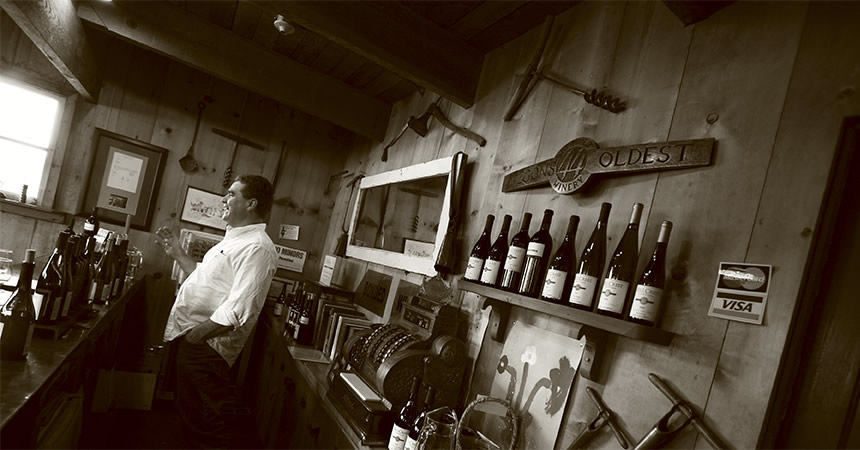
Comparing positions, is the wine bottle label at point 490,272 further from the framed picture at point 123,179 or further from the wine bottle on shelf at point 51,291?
the framed picture at point 123,179

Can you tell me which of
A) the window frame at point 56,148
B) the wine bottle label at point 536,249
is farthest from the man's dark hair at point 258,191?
the window frame at point 56,148

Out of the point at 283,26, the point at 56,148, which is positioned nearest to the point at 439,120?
the point at 283,26

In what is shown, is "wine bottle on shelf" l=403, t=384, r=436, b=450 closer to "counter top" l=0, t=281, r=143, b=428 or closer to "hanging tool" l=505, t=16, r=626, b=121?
"counter top" l=0, t=281, r=143, b=428

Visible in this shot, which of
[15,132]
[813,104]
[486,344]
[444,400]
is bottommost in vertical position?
[444,400]

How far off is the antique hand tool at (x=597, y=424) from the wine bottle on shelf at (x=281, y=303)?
101 inches

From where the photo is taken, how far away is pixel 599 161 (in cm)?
148

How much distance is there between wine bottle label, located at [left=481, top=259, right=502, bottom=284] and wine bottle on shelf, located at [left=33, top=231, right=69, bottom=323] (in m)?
1.52

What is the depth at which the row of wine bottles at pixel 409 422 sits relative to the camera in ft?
4.49

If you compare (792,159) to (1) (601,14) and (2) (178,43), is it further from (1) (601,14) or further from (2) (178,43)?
(2) (178,43)

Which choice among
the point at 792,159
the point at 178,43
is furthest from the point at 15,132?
the point at 792,159

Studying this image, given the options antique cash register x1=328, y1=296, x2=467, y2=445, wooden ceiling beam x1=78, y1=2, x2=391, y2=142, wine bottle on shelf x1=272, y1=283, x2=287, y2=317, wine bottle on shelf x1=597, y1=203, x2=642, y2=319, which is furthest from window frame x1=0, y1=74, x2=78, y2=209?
wine bottle on shelf x1=597, y1=203, x2=642, y2=319

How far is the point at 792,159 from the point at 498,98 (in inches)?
53.8

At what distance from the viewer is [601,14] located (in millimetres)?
1752

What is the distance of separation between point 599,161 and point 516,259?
1.40ft
